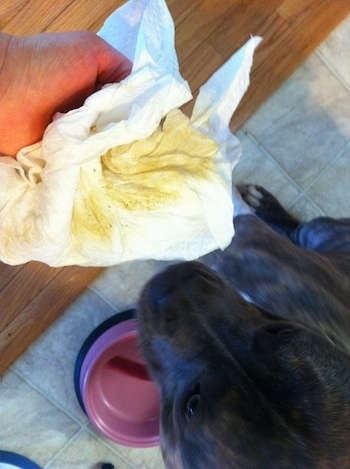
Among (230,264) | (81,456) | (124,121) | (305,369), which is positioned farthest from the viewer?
(81,456)

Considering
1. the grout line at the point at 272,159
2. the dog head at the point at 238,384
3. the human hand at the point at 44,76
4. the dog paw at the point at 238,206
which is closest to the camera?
the dog head at the point at 238,384

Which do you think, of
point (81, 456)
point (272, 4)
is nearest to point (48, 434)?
point (81, 456)

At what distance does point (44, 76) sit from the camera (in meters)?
0.96

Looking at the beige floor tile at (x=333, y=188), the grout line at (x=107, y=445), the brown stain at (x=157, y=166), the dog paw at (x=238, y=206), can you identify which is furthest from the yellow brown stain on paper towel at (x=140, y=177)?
the grout line at (x=107, y=445)

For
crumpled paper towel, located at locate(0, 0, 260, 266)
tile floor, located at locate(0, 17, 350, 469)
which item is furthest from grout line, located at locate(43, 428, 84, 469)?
crumpled paper towel, located at locate(0, 0, 260, 266)

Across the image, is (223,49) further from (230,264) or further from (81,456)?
(81,456)

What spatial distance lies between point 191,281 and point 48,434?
0.95 meters

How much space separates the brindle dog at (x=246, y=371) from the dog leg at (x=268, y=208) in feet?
1.66

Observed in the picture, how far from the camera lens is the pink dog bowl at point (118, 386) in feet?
5.24

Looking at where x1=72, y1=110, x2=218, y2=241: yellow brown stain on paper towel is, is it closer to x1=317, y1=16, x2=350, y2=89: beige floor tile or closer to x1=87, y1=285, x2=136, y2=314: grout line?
x1=87, y1=285, x2=136, y2=314: grout line

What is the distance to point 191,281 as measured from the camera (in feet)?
3.22

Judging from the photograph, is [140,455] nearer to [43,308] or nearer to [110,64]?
[43,308]

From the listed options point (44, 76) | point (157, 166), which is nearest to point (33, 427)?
point (157, 166)

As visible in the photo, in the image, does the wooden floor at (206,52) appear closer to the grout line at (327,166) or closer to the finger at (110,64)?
the grout line at (327,166)
